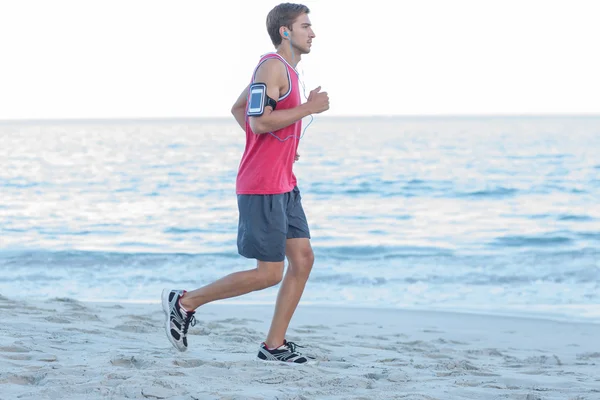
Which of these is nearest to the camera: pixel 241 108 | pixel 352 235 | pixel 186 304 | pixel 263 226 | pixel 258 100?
pixel 258 100

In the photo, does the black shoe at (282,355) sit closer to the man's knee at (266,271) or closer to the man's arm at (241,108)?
the man's knee at (266,271)

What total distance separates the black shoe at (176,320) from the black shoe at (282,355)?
45cm

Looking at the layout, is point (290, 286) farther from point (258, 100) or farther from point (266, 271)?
point (258, 100)

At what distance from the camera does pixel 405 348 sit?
535 cm

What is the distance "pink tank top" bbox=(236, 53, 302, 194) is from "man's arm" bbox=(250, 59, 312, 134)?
1.8 inches

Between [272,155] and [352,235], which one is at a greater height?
[272,155]

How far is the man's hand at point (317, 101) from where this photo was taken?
3.78 metres

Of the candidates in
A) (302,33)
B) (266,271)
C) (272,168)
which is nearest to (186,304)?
(266,271)

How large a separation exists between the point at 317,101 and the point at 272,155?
0.38 m

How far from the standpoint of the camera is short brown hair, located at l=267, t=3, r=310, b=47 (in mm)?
3922

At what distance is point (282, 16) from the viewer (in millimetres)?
3941

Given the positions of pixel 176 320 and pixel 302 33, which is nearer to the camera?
pixel 302 33

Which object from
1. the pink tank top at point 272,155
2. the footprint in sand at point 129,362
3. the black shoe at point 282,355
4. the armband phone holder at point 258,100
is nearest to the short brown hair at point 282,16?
the pink tank top at point 272,155

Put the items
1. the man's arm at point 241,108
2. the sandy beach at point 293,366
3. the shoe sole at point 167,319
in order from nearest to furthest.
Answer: the sandy beach at point 293,366 → the shoe sole at point 167,319 → the man's arm at point 241,108
